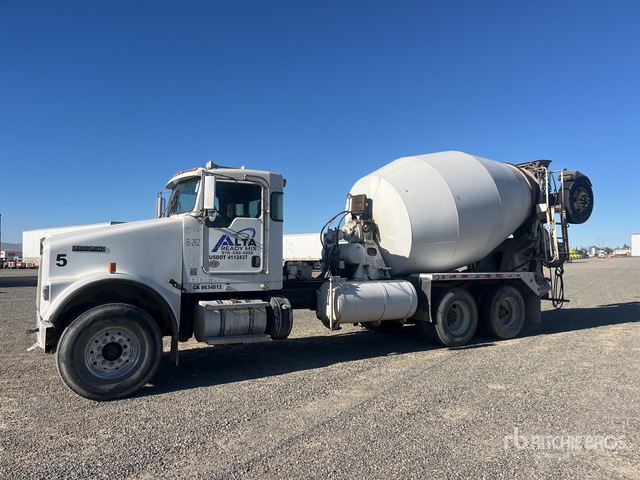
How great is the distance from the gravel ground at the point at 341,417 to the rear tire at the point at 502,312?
1.01 meters

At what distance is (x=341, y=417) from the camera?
17.1ft

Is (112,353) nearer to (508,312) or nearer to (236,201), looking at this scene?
(236,201)

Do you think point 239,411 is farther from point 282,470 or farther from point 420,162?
point 420,162

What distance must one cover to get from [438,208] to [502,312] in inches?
115

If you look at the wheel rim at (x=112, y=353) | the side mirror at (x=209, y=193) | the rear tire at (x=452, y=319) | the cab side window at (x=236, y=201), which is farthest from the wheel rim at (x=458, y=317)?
the wheel rim at (x=112, y=353)

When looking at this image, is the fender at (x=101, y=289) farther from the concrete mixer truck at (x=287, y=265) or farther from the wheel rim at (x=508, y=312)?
the wheel rim at (x=508, y=312)

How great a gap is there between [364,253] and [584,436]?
214 inches

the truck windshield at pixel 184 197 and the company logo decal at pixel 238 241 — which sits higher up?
the truck windshield at pixel 184 197

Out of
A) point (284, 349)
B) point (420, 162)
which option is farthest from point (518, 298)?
point (284, 349)

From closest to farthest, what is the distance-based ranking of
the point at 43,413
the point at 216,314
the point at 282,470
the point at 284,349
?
the point at 282,470
the point at 43,413
the point at 216,314
the point at 284,349

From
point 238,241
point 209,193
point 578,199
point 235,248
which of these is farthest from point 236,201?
Result: point 578,199

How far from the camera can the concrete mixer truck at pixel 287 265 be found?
633cm

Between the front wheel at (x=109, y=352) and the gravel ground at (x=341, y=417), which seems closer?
the gravel ground at (x=341, y=417)

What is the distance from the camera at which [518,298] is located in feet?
34.7
